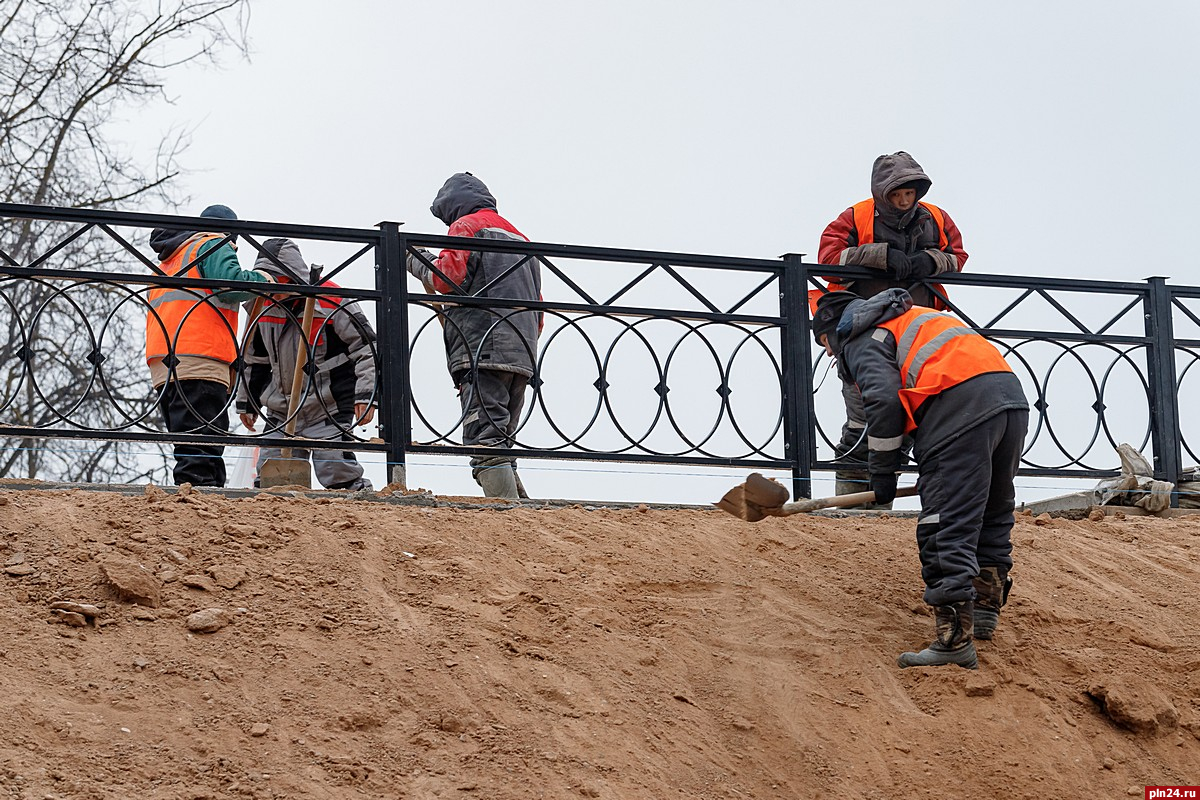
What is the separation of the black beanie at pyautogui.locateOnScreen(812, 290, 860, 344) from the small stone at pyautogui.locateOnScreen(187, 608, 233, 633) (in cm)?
413

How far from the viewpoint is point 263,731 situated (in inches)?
179

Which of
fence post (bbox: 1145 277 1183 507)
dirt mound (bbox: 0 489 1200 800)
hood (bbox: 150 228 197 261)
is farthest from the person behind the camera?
fence post (bbox: 1145 277 1183 507)

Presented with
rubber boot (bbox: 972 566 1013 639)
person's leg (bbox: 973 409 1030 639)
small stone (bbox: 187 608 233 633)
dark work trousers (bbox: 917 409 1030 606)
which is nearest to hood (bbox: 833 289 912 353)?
dark work trousers (bbox: 917 409 1030 606)

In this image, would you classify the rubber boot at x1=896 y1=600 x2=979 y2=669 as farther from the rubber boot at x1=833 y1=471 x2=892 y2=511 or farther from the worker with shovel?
the worker with shovel

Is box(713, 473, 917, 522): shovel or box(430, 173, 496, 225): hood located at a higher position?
box(430, 173, 496, 225): hood

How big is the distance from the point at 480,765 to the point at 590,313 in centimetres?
346

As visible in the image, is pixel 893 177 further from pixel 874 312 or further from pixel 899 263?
pixel 874 312

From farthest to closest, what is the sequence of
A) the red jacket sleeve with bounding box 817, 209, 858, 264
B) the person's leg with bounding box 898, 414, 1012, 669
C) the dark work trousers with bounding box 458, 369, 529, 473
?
the red jacket sleeve with bounding box 817, 209, 858, 264 < the dark work trousers with bounding box 458, 369, 529, 473 < the person's leg with bounding box 898, 414, 1012, 669

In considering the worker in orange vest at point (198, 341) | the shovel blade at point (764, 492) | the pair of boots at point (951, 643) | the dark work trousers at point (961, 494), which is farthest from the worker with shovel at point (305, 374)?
the pair of boots at point (951, 643)

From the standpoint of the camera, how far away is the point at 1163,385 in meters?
8.65

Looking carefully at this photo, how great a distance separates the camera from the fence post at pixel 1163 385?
8586mm

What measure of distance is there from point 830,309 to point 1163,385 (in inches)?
88.0

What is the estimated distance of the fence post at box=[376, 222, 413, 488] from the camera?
728 centimetres

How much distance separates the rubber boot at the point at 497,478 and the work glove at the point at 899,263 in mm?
2465
